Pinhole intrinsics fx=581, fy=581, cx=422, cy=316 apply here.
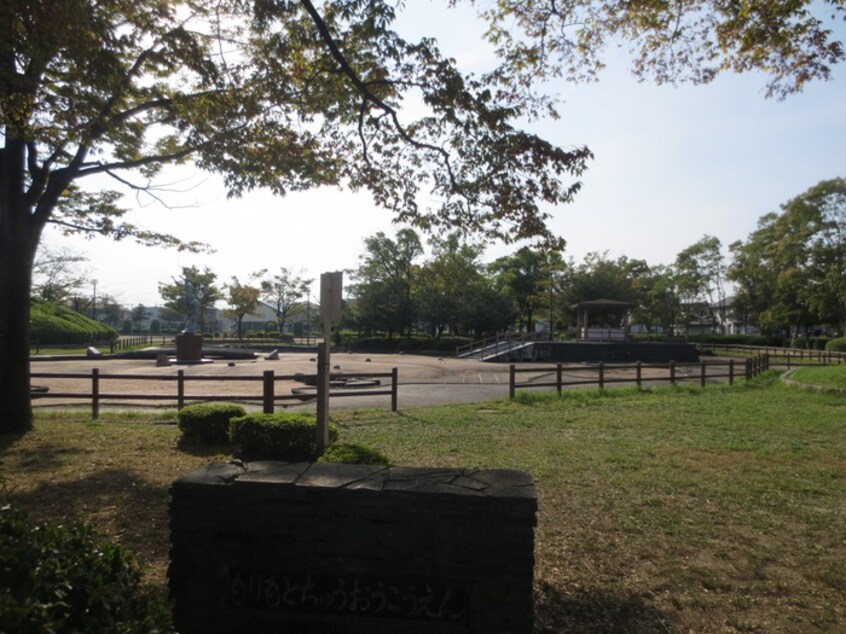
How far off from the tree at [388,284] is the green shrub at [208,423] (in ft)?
142

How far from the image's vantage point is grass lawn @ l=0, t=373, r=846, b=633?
11.8ft

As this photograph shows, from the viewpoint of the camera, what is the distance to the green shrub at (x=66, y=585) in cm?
156

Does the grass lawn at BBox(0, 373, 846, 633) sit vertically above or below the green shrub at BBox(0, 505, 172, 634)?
below

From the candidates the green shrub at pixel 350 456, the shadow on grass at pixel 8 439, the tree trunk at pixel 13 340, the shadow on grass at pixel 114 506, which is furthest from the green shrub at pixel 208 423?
the green shrub at pixel 350 456

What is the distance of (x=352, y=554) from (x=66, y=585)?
4.30 ft

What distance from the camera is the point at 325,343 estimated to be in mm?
6508

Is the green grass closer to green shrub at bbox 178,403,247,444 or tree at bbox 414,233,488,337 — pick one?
green shrub at bbox 178,403,247,444

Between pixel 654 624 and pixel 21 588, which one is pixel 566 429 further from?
pixel 21 588

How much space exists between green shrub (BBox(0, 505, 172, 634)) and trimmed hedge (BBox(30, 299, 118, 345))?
142ft

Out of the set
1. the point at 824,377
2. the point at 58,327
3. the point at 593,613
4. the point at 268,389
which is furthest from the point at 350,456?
the point at 58,327

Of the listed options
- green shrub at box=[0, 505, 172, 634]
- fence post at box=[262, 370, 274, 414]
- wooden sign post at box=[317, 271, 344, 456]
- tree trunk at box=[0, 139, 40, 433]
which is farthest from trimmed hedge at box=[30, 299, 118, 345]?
green shrub at box=[0, 505, 172, 634]

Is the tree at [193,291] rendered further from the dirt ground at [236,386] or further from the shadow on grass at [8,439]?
the shadow on grass at [8,439]

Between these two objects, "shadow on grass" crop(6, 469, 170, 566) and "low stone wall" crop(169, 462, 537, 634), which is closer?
"low stone wall" crop(169, 462, 537, 634)

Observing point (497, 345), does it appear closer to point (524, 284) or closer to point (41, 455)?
point (524, 284)
